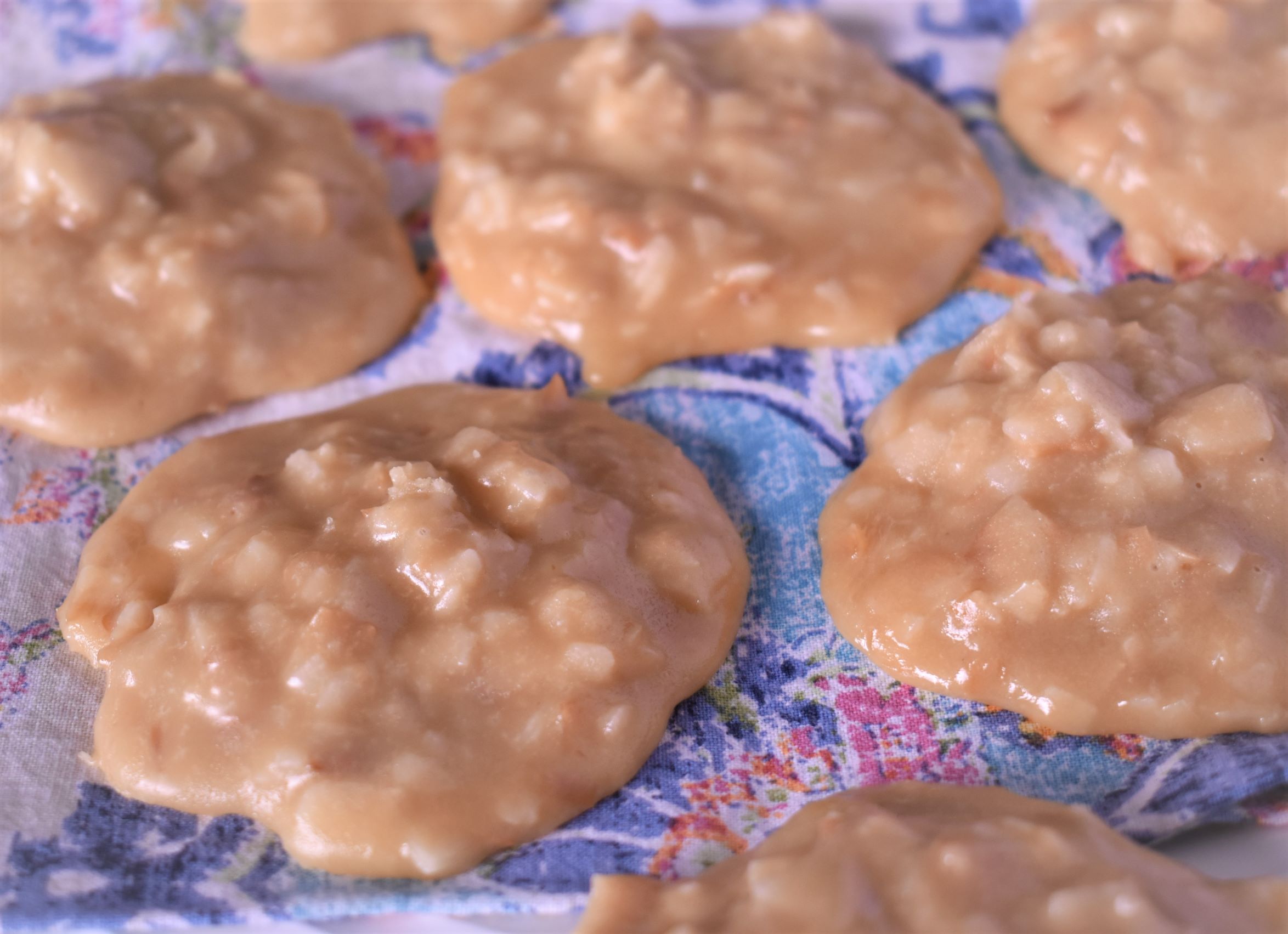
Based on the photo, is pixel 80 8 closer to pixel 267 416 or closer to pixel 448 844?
pixel 267 416

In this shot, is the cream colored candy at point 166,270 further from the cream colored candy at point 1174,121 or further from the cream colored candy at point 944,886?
the cream colored candy at point 1174,121

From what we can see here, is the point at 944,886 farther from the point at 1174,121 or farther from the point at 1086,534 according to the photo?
the point at 1174,121

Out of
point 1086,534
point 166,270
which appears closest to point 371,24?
point 166,270

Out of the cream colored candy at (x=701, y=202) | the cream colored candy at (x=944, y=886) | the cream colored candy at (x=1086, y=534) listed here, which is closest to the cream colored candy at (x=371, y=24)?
the cream colored candy at (x=701, y=202)

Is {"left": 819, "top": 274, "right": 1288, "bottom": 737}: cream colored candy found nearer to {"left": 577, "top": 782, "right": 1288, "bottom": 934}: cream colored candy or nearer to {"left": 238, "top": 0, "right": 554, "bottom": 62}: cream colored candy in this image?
{"left": 577, "top": 782, "right": 1288, "bottom": 934}: cream colored candy

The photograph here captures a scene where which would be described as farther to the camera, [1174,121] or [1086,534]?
[1174,121]

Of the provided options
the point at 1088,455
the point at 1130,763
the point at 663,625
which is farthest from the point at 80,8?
→ the point at 1130,763

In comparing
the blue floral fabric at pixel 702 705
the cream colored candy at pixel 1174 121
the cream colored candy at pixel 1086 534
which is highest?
the cream colored candy at pixel 1174 121
